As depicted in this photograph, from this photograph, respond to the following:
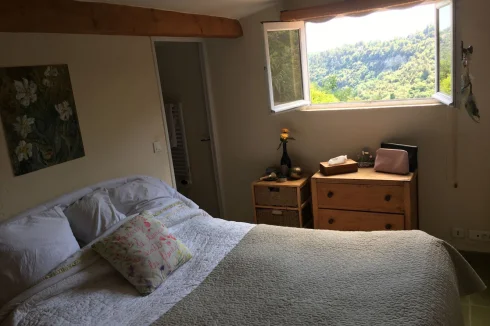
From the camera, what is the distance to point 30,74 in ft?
7.67

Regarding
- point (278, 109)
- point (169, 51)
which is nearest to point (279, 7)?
point (278, 109)

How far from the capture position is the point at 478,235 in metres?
3.26

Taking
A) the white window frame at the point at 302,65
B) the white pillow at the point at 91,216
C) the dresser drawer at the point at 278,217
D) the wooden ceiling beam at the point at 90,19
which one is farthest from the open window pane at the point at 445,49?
the white pillow at the point at 91,216

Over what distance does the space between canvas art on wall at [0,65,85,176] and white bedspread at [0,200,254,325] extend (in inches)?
25.1

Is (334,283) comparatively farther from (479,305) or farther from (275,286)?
(479,305)

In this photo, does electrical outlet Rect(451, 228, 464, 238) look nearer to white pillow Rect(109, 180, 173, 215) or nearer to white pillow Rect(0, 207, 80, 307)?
white pillow Rect(109, 180, 173, 215)

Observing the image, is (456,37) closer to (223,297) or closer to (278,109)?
(278,109)

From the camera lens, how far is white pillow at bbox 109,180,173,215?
2.61 meters

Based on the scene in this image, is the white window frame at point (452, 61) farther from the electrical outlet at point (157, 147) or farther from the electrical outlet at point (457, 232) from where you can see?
the electrical outlet at point (157, 147)

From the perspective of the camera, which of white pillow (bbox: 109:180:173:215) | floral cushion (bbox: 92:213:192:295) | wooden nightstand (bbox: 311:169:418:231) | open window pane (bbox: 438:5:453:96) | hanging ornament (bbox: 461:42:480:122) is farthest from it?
wooden nightstand (bbox: 311:169:418:231)

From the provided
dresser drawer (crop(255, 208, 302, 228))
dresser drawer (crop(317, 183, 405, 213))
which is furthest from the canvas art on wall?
dresser drawer (crop(317, 183, 405, 213))

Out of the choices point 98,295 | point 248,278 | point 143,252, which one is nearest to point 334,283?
point 248,278

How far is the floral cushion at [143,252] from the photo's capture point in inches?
80.6

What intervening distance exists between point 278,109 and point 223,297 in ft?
6.32
